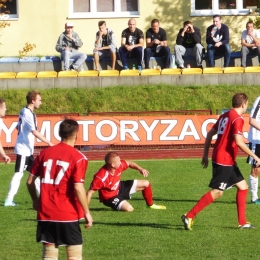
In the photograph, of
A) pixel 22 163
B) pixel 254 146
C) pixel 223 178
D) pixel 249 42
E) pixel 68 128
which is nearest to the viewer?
pixel 68 128

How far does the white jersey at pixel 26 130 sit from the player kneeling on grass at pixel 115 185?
164 cm

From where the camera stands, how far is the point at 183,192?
13844 millimetres

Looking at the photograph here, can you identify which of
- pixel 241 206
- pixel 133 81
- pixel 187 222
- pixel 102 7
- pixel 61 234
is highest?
pixel 102 7

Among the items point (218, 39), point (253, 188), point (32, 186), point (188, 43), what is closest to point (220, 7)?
point (188, 43)

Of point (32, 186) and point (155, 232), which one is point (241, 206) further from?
point (32, 186)

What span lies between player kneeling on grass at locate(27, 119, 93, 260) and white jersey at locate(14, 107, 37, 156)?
5372mm

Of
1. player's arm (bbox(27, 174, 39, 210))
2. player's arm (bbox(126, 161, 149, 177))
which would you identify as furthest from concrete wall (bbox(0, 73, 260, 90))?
player's arm (bbox(27, 174, 39, 210))

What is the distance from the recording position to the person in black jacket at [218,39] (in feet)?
81.9

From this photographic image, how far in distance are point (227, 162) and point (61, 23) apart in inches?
873

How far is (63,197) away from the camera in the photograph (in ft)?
22.2

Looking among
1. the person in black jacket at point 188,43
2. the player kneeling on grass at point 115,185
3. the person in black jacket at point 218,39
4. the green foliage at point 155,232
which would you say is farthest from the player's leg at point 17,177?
the person in black jacket at point 218,39

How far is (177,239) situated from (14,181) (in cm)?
395

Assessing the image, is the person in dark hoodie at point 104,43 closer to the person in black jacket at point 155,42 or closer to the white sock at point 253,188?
the person in black jacket at point 155,42

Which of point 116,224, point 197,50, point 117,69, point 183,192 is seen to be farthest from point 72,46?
point 116,224
